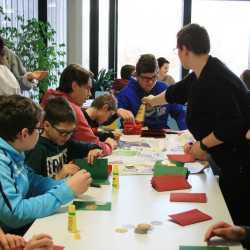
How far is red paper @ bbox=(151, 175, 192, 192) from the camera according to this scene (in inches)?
85.1

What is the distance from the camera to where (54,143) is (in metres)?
2.36

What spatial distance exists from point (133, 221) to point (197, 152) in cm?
98

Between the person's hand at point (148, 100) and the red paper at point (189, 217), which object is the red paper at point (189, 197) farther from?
the person's hand at point (148, 100)

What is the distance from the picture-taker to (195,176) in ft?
7.97

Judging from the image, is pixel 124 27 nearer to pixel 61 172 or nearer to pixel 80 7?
pixel 80 7

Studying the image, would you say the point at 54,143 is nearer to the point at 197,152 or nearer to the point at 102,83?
the point at 197,152

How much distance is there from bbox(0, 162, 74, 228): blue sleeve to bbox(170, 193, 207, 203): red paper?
0.48 m

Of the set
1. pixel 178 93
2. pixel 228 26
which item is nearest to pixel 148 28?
pixel 228 26

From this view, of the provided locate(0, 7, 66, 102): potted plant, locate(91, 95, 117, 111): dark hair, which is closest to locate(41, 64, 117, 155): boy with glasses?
locate(91, 95, 117, 111): dark hair

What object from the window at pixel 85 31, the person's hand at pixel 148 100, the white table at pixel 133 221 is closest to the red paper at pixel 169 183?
the white table at pixel 133 221

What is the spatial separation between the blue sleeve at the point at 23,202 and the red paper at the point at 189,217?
1.43ft

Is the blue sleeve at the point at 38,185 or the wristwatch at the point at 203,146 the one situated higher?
the wristwatch at the point at 203,146

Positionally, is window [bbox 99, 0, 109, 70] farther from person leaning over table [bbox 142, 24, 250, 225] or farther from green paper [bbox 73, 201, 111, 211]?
green paper [bbox 73, 201, 111, 211]

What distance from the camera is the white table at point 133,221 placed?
1549mm
